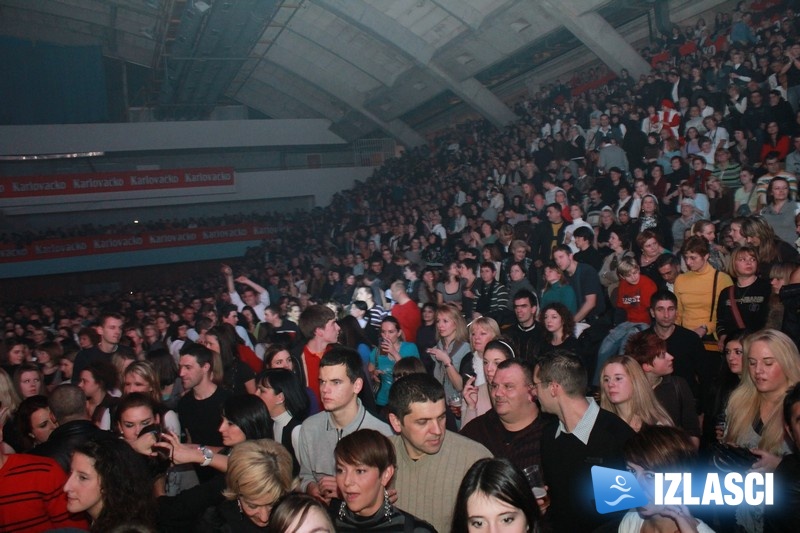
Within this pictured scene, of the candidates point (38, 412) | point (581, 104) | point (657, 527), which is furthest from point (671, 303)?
point (581, 104)

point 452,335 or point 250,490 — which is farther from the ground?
point 452,335

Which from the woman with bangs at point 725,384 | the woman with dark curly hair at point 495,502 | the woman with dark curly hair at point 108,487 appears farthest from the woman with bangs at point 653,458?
the woman with dark curly hair at point 108,487

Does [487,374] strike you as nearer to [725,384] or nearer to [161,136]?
[725,384]

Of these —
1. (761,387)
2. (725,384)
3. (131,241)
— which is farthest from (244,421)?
(131,241)

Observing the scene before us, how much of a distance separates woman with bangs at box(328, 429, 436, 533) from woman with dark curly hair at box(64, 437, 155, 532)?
0.90 metres

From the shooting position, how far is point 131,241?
2291cm

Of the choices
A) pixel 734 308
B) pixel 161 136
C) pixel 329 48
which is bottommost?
Result: pixel 734 308

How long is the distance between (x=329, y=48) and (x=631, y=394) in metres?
17.6

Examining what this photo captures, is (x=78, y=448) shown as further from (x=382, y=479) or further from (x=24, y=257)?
(x=24, y=257)

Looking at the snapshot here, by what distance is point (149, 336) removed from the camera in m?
Answer: 8.47

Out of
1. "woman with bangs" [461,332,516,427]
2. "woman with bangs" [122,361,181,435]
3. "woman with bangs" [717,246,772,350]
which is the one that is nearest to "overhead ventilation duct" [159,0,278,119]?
Answer: "woman with bangs" [122,361,181,435]

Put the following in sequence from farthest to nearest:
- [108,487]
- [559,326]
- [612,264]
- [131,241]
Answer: [131,241] < [612,264] < [559,326] < [108,487]

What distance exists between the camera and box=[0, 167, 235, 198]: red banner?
2181 centimetres

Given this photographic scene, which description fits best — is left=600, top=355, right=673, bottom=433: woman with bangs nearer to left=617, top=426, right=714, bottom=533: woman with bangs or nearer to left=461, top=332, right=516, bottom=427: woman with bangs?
left=461, top=332, right=516, bottom=427: woman with bangs
